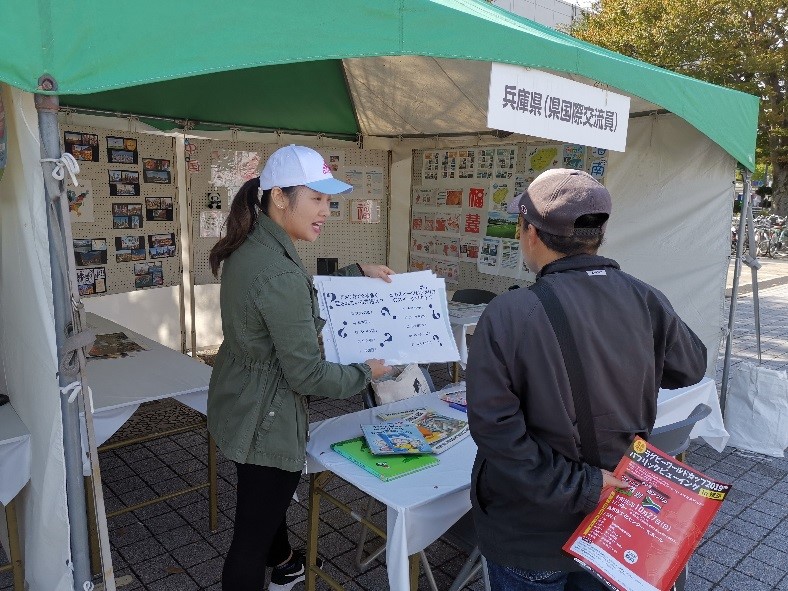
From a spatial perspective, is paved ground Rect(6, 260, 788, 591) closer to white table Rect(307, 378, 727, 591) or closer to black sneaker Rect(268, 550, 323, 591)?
black sneaker Rect(268, 550, 323, 591)

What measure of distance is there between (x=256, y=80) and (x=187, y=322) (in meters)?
2.17

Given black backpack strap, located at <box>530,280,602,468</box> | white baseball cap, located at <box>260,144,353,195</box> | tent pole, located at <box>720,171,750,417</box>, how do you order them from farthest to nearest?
tent pole, located at <box>720,171,750,417</box>, white baseball cap, located at <box>260,144,353,195</box>, black backpack strap, located at <box>530,280,602,468</box>

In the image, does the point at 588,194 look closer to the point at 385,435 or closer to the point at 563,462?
the point at 563,462

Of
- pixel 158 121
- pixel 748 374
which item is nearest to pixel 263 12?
pixel 158 121

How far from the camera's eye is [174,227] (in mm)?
4898

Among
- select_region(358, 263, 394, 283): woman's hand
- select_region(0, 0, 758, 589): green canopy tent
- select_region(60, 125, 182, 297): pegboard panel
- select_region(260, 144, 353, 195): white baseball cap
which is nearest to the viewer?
select_region(0, 0, 758, 589): green canopy tent

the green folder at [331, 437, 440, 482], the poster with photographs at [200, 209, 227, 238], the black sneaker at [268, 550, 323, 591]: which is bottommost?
the black sneaker at [268, 550, 323, 591]

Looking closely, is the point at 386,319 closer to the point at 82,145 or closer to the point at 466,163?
the point at 82,145

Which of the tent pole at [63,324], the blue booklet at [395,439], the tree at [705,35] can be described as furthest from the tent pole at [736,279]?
the tree at [705,35]

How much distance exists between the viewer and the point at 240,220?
5.87 ft

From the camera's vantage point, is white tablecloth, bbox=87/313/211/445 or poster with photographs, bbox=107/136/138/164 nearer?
white tablecloth, bbox=87/313/211/445

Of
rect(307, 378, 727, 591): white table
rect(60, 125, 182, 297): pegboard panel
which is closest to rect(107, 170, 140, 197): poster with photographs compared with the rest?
rect(60, 125, 182, 297): pegboard panel

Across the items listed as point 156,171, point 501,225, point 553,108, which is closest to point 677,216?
point 501,225

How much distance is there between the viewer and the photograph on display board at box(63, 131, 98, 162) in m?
4.18
